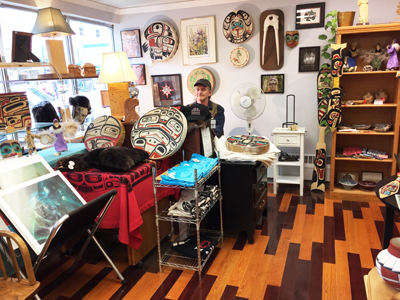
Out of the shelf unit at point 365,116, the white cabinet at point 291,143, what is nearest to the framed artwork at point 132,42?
the white cabinet at point 291,143

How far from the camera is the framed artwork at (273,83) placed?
4497mm

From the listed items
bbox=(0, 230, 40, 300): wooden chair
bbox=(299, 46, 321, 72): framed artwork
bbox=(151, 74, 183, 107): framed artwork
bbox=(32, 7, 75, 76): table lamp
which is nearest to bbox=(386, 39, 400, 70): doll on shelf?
bbox=(299, 46, 321, 72): framed artwork

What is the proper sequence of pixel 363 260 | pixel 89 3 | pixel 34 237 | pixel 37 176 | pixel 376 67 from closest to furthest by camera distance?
pixel 34 237 < pixel 37 176 < pixel 363 260 < pixel 376 67 < pixel 89 3

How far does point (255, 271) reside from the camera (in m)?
2.64

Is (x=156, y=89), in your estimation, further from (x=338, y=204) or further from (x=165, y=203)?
(x=338, y=204)

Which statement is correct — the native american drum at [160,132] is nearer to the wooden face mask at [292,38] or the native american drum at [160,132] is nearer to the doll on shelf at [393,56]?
the wooden face mask at [292,38]

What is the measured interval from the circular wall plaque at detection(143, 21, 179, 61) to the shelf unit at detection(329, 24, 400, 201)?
2276 millimetres

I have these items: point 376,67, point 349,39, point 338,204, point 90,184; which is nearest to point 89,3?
point 90,184

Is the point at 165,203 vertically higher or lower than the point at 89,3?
lower

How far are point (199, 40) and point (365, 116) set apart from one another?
2.44 metres

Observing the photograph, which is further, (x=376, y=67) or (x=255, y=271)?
(x=376, y=67)

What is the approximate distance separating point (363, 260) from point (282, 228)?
816 millimetres

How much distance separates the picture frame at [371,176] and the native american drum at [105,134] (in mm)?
3060

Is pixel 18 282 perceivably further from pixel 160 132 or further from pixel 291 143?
pixel 291 143
